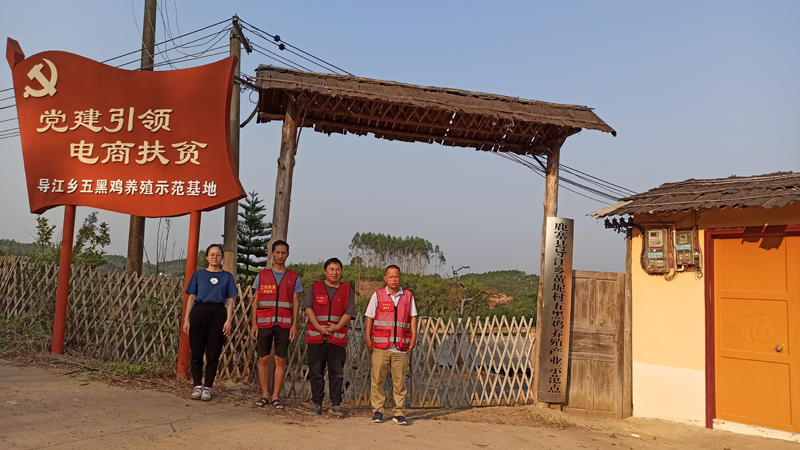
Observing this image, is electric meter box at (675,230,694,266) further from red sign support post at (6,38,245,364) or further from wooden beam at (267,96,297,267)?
red sign support post at (6,38,245,364)

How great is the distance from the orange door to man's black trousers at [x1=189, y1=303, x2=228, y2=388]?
17.6ft

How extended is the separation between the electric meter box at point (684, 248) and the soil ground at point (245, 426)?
1.84 m

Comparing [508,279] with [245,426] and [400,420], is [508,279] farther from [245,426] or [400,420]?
[245,426]

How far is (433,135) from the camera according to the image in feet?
24.0

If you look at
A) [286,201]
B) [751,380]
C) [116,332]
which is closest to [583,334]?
[751,380]

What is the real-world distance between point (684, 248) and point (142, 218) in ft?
26.3

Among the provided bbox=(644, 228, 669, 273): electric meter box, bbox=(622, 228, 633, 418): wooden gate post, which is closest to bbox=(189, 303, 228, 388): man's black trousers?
bbox=(622, 228, 633, 418): wooden gate post

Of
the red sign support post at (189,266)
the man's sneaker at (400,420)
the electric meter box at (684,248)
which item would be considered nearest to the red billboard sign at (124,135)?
the red sign support post at (189,266)

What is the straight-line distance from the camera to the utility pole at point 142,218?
354 inches

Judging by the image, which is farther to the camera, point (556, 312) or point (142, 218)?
point (142, 218)

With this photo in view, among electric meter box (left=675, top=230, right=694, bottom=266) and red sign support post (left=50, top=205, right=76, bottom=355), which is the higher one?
electric meter box (left=675, top=230, right=694, bottom=266)

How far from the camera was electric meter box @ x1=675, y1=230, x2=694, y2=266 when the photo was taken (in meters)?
6.29

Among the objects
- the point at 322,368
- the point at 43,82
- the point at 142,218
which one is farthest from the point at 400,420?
the point at 142,218

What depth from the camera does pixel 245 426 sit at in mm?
4617
